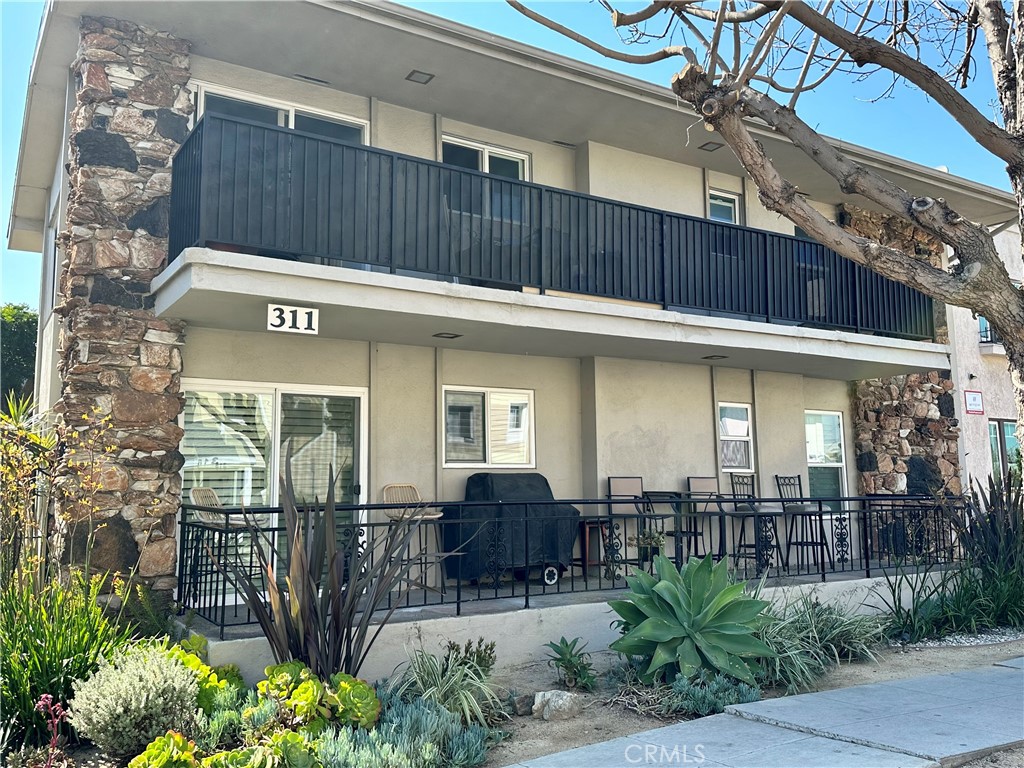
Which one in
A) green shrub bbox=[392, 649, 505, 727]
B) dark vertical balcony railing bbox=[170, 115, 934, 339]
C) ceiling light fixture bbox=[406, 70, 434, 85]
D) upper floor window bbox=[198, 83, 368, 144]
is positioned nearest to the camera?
green shrub bbox=[392, 649, 505, 727]

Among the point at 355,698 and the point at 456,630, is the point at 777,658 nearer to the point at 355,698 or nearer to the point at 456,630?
the point at 456,630

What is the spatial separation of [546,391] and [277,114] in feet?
14.5

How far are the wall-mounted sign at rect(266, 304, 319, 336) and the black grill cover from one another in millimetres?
2478

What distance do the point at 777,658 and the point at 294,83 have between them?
291 inches

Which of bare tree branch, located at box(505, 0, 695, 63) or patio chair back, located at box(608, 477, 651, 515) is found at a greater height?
bare tree branch, located at box(505, 0, 695, 63)

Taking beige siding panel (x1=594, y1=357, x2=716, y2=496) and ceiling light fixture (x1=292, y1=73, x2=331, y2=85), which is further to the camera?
beige siding panel (x1=594, y1=357, x2=716, y2=496)

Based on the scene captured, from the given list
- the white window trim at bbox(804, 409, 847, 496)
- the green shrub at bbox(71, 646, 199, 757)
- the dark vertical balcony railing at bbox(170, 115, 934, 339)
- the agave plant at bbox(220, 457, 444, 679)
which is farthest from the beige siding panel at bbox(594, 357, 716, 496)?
the green shrub at bbox(71, 646, 199, 757)

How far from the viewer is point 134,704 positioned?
16.3 feet

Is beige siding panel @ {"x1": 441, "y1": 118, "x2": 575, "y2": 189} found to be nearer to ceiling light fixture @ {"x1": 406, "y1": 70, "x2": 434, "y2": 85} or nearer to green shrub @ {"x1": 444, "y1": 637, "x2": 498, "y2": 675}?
ceiling light fixture @ {"x1": 406, "y1": 70, "x2": 434, "y2": 85}

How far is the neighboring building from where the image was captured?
773cm

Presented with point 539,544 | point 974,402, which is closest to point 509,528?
point 539,544

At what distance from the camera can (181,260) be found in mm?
7098

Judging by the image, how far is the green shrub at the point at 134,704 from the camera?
4.98 m

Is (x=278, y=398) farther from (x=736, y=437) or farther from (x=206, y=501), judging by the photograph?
(x=736, y=437)
